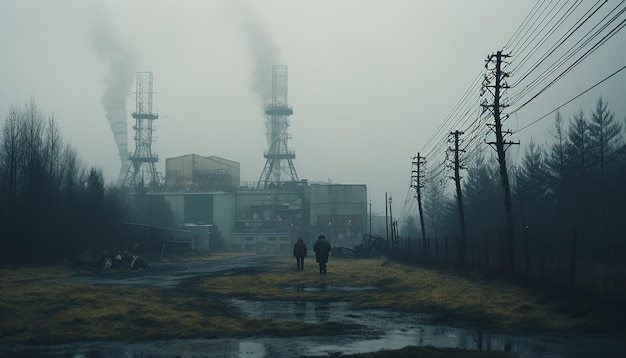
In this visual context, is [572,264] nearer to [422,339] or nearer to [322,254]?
[422,339]

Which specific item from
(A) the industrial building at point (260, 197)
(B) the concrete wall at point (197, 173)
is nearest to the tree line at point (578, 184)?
(A) the industrial building at point (260, 197)

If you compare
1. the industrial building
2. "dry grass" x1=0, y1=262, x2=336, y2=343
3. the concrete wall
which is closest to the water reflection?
"dry grass" x1=0, y1=262, x2=336, y2=343

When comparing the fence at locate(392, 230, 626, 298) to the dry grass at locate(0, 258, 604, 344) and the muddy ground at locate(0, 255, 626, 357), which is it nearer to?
the dry grass at locate(0, 258, 604, 344)

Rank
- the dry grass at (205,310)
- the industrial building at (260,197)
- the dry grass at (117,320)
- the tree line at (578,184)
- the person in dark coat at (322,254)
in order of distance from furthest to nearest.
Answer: the industrial building at (260,197), the tree line at (578,184), the person in dark coat at (322,254), the dry grass at (205,310), the dry grass at (117,320)

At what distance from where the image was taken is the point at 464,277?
21844 mm

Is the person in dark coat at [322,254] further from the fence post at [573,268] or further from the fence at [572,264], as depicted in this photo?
the fence post at [573,268]

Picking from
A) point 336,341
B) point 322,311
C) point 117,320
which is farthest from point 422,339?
point 117,320

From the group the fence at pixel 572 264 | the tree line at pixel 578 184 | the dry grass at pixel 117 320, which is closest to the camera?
the dry grass at pixel 117 320

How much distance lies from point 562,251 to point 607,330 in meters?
5.46

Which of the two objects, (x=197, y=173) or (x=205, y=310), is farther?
(x=197, y=173)

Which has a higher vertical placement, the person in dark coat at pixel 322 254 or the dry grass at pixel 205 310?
the person in dark coat at pixel 322 254

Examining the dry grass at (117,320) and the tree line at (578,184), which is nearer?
the dry grass at (117,320)

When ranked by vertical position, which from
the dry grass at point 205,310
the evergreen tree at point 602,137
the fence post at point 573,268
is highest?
the evergreen tree at point 602,137

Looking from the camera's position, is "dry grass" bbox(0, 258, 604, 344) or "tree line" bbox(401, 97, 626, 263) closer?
"dry grass" bbox(0, 258, 604, 344)
